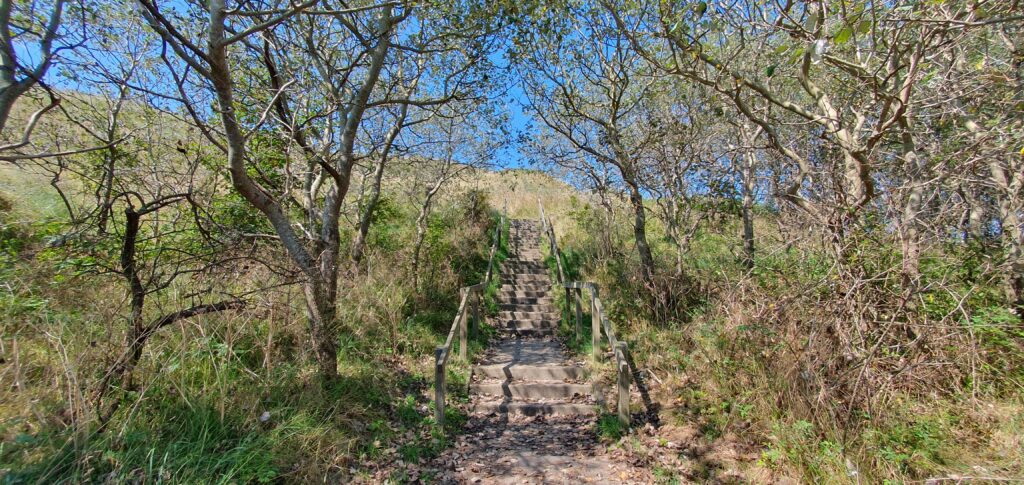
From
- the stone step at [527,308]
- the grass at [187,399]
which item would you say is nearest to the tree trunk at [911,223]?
the grass at [187,399]

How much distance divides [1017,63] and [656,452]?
5368 millimetres

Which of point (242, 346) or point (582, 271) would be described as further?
point (582, 271)

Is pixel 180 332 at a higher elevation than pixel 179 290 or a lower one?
lower

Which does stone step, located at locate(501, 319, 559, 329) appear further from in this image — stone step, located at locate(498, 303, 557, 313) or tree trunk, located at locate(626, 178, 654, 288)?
tree trunk, located at locate(626, 178, 654, 288)

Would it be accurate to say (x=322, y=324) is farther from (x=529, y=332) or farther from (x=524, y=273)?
(x=524, y=273)

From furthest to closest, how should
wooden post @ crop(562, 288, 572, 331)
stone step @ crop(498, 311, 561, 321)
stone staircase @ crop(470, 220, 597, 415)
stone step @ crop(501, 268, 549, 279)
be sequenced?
stone step @ crop(501, 268, 549, 279), stone step @ crop(498, 311, 561, 321), wooden post @ crop(562, 288, 572, 331), stone staircase @ crop(470, 220, 597, 415)

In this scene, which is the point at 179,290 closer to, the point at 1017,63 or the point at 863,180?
Result: the point at 863,180

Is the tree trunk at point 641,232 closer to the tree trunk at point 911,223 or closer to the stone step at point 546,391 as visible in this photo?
the stone step at point 546,391

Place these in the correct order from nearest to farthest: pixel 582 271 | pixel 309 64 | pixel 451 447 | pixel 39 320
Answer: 1. pixel 39 320
2. pixel 451 447
3. pixel 309 64
4. pixel 582 271

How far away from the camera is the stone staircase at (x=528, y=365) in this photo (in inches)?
221

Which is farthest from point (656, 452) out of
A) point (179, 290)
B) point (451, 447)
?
point (179, 290)

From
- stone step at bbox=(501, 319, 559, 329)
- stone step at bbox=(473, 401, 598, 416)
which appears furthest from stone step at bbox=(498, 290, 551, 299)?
stone step at bbox=(473, 401, 598, 416)

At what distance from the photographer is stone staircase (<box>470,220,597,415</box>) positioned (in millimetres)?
5605

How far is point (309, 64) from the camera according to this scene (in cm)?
611
